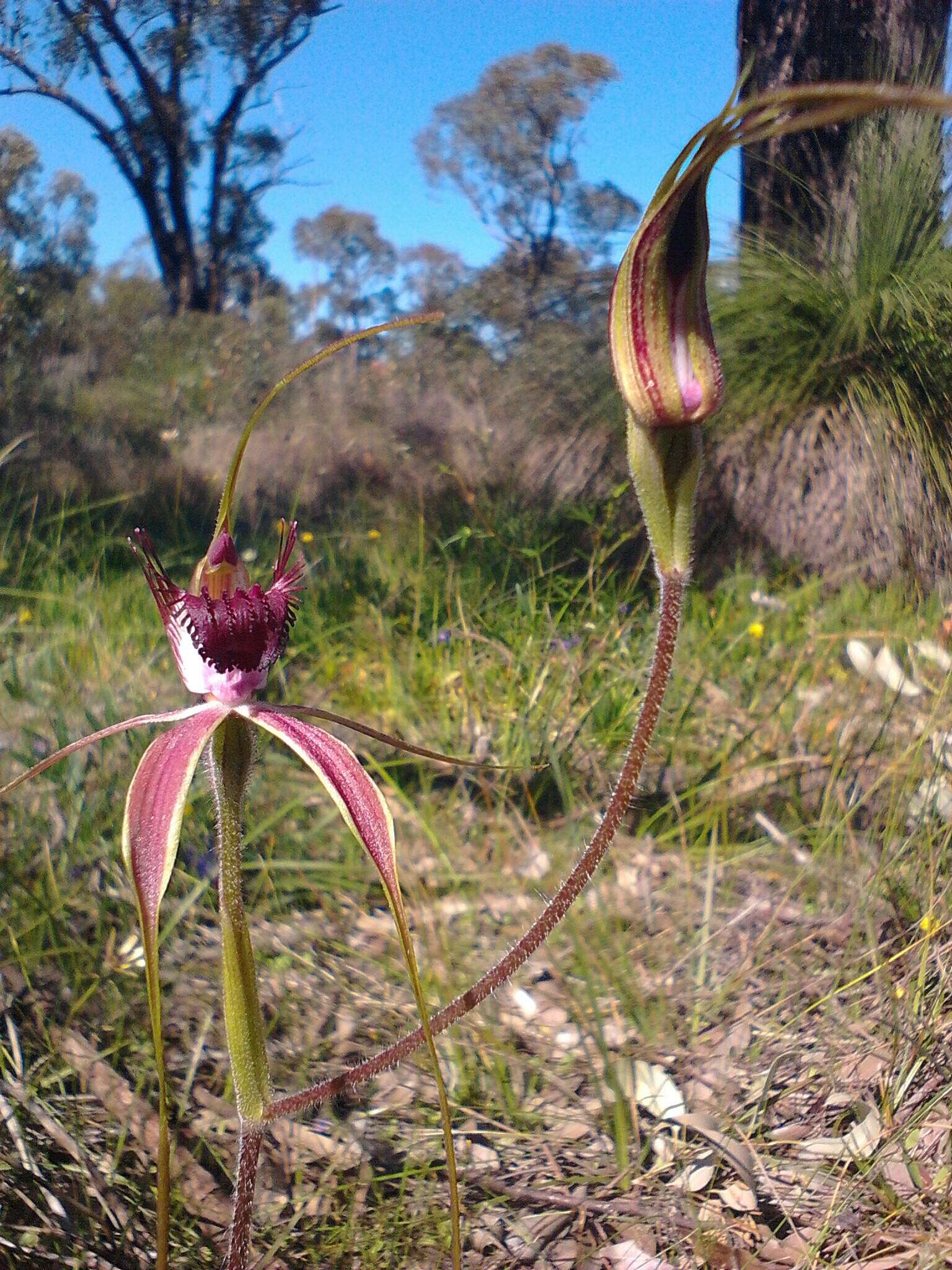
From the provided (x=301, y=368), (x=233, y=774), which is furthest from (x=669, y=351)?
(x=233, y=774)

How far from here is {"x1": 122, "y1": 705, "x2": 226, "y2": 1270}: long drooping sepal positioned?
42 cm

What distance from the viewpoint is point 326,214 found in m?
6.88

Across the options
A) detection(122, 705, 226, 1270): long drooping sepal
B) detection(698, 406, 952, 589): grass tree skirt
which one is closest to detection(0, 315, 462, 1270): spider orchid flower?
detection(122, 705, 226, 1270): long drooping sepal

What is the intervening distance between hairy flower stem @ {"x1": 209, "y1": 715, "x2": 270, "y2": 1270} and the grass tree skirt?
4.71ft

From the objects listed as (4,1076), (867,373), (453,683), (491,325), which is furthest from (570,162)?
(4,1076)

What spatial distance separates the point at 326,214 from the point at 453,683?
644 centimetres

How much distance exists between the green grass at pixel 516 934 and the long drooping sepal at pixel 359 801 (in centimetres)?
27

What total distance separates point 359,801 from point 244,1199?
9.9 inches

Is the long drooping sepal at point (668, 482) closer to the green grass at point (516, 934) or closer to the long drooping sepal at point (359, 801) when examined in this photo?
the long drooping sepal at point (359, 801)

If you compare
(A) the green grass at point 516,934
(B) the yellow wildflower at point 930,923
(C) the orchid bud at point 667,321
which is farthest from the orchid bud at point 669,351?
(B) the yellow wildflower at point 930,923

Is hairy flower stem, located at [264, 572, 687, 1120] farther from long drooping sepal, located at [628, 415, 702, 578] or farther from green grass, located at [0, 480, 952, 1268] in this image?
green grass, located at [0, 480, 952, 1268]

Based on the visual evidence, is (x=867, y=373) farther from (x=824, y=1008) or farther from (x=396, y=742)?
(x=396, y=742)

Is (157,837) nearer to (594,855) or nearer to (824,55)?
(594,855)

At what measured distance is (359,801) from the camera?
46 centimetres
